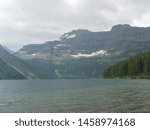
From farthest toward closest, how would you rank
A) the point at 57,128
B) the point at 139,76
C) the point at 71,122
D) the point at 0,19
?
1. the point at 139,76
2. the point at 0,19
3. the point at 71,122
4. the point at 57,128

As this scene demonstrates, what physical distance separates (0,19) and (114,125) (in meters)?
42.2

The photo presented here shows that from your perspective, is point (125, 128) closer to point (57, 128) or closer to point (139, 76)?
point (57, 128)

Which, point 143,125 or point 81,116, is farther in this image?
point 81,116

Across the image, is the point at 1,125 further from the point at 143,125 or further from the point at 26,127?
the point at 143,125

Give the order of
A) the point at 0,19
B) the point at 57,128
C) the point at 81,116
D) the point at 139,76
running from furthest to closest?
the point at 139,76 → the point at 0,19 → the point at 81,116 → the point at 57,128

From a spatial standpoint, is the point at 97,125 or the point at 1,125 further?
the point at 1,125

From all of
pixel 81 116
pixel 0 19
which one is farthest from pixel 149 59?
pixel 81 116

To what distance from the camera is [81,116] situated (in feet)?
93.9

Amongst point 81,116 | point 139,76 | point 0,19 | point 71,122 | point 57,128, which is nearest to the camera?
point 57,128

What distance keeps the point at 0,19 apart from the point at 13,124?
127 feet

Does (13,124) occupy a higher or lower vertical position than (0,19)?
lower

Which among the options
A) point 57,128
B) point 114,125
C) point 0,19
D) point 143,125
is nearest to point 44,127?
point 57,128

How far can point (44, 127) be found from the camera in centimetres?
2377

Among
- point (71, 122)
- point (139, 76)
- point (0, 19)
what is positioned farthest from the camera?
point (139, 76)
